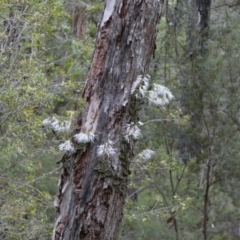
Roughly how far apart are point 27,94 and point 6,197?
1.29m

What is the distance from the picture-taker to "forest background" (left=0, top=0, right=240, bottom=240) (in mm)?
6680

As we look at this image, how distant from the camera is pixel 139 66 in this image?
3.85 m

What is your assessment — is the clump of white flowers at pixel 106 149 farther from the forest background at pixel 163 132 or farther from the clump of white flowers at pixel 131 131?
the forest background at pixel 163 132

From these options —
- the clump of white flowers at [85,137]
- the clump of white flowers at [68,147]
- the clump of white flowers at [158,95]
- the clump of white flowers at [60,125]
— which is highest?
the clump of white flowers at [158,95]

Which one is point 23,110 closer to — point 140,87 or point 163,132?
point 163,132

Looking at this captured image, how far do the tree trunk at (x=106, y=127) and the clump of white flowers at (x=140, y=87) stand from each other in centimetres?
4

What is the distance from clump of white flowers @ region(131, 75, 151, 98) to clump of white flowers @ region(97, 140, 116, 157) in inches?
13.8

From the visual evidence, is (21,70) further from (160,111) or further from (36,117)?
(160,111)

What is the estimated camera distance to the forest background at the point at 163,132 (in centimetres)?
668

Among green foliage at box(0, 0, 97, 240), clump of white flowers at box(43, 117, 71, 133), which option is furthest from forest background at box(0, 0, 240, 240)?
clump of white flowers at box(43, 117, 71, 133)

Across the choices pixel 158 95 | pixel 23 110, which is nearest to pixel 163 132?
pixel 23 110

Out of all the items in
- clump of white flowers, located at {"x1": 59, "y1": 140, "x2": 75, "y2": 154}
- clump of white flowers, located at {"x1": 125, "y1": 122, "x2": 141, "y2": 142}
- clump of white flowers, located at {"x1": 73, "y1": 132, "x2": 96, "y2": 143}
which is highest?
clump of white flowers, located at {"x1": 125, "y1": 122, "x2": 141, "y2": 142}

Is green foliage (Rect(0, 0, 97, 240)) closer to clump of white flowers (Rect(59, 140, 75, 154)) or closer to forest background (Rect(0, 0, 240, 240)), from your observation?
forest background (Rect(0, 0, 240, 240))

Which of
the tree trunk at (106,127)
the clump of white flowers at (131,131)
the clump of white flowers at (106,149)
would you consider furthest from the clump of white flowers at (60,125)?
the clump of white flowers at (131,131)
